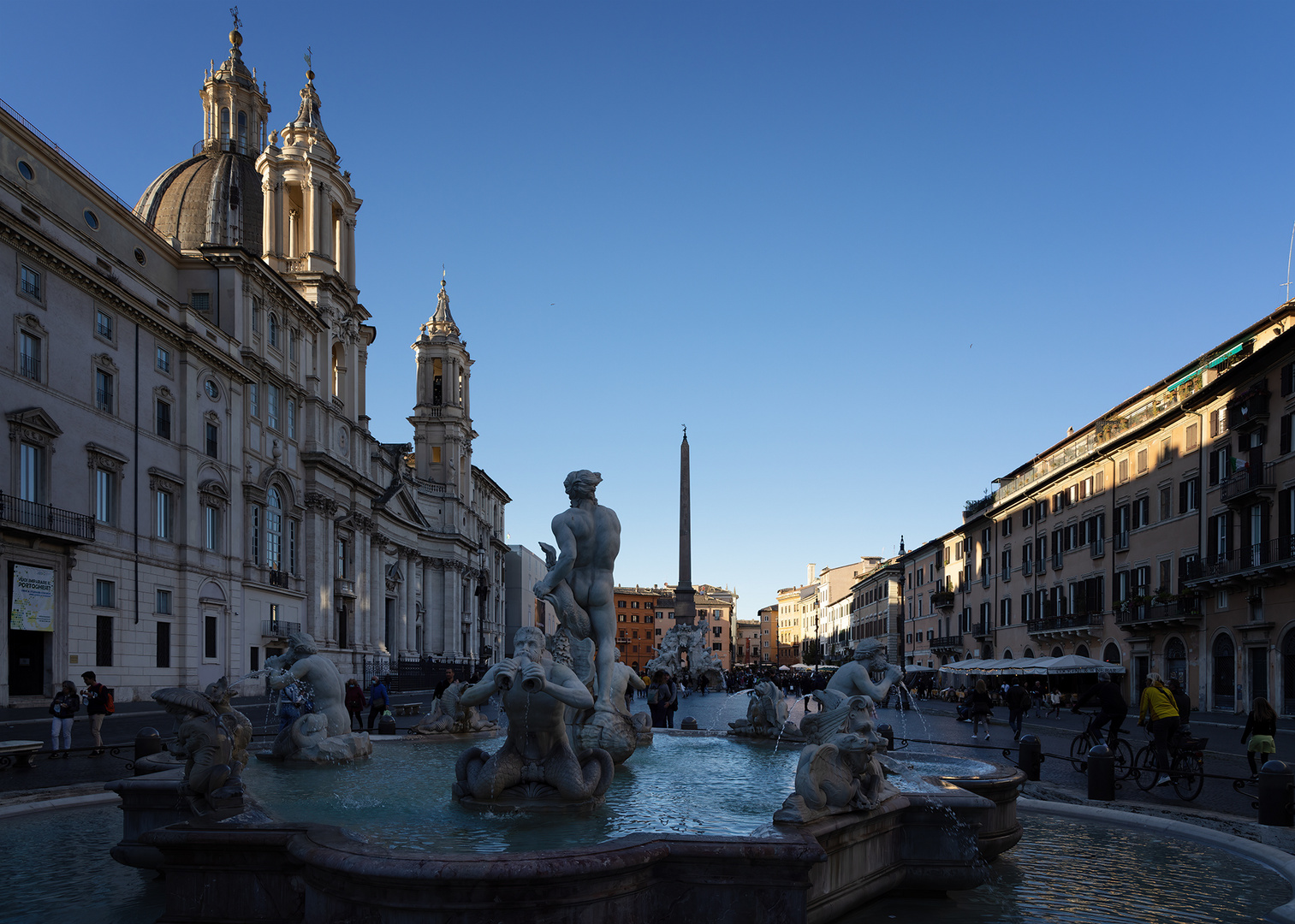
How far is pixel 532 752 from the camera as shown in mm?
6461

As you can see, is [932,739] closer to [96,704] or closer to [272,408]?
Result: [96,704]

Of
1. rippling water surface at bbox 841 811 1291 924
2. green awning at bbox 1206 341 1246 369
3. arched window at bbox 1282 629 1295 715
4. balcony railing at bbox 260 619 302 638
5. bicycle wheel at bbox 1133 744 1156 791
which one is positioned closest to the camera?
rippling water surface at bbox 841 811 1291 924

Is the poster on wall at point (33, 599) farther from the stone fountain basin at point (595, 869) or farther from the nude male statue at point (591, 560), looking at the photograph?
the stone fountain basin at point (595, 869)

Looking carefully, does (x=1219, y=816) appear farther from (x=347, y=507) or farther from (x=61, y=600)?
(x=347, y=507)

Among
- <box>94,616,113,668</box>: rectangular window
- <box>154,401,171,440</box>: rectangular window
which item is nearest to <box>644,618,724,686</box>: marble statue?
<box>154,401,171,440</box>: rectangular window

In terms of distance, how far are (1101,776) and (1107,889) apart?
14.4 ft

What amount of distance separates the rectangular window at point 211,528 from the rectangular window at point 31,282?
1088cm

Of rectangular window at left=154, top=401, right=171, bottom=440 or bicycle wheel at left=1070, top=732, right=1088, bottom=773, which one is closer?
bicycle wheel at left=1070, top=732, right=1088, bottom=773

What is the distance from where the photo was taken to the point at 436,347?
8494cm

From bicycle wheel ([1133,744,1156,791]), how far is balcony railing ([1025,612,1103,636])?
27413mm

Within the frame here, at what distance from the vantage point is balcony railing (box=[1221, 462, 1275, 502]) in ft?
90.4

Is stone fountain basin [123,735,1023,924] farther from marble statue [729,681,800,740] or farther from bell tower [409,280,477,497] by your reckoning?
bell tower [409,280,477,497]

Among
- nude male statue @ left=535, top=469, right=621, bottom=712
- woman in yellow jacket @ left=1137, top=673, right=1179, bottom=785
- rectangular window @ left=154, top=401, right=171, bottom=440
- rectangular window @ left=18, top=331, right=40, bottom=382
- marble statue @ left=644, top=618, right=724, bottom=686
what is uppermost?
rectangular window @ left=18, top=331, right=40, bottom=382

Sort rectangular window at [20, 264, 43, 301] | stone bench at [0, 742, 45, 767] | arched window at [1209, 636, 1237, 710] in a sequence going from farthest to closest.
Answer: arched window at [1209, 636, 1237, 710] < rectangular window at [20, 264, 43, 301] < stone bench at [0, 742, 45, 767]
